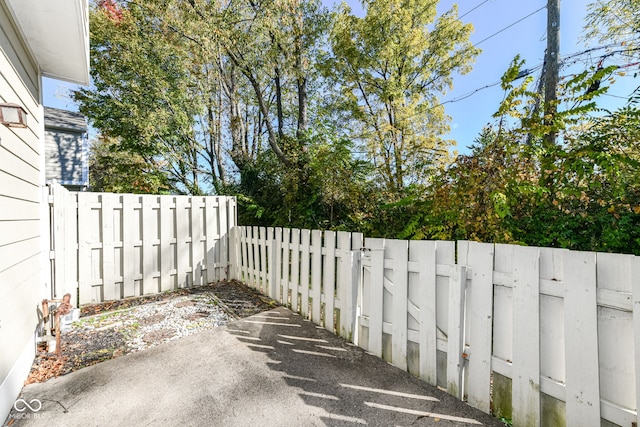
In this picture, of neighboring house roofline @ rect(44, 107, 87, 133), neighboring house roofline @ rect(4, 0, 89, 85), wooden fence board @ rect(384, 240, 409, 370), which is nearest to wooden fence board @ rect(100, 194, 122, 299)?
neighboring house roofline @ rect(4, 0, 89, 85)

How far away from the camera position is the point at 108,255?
4.18m

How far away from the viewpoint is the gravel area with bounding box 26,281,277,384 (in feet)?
8.46

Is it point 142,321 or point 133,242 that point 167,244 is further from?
point 142,321

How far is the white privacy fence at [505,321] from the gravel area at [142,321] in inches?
65.7

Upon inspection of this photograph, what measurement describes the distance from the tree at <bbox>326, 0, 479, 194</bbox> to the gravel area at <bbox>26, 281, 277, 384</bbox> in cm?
482

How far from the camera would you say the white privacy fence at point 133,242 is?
12.2ft

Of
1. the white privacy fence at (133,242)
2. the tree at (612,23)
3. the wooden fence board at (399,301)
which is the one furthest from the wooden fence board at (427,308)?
the tree at (612,23)

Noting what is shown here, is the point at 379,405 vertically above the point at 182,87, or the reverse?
the point at 182,87

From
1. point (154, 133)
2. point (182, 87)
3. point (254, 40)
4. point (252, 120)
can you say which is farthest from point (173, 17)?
point (252, 120)

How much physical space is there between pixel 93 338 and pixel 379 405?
314 cm

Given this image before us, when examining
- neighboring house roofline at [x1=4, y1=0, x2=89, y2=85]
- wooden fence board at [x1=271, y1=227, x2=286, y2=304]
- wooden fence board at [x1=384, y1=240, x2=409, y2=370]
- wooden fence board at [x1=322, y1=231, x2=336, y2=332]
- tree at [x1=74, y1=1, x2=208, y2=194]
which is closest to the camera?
wooden fence board at [x1=384, y1=240, x2=409, y2=370]

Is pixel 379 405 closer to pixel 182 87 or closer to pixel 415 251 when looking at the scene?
pixel 415 251

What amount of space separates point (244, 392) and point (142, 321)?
215 cm

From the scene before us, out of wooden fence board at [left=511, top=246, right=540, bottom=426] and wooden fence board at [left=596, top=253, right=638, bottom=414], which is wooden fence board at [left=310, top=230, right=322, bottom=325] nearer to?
wooden fence board at [left=511, top=246, right=540, bottom=426]
